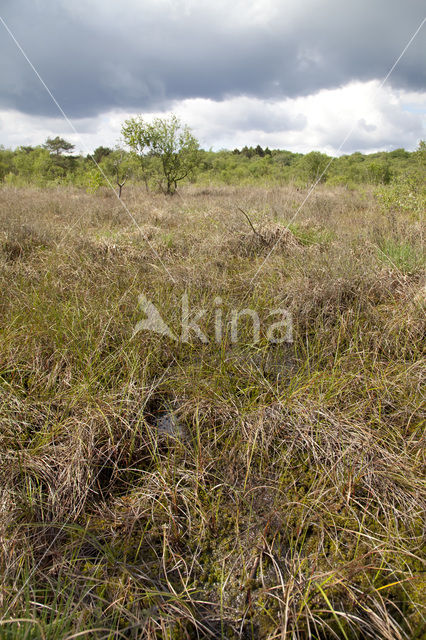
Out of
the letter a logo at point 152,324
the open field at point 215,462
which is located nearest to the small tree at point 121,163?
the letter a logo at point 152,324

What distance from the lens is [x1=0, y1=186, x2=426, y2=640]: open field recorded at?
1.15 meters

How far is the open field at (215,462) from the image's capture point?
115cm

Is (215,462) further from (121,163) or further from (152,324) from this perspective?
(121,163)

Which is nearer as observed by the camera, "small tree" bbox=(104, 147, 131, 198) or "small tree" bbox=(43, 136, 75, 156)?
"small tree" bbox=(104, 147, 131, 198)

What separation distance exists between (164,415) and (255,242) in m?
3.30

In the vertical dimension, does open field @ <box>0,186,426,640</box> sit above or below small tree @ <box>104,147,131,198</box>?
below

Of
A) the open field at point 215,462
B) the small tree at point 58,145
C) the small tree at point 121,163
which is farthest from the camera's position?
the small tree at point 58,145

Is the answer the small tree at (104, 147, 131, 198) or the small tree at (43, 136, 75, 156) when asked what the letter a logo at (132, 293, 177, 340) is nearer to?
the small tree at (104, 147, 131, 198)

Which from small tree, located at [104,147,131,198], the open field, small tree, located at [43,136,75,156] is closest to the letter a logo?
the open field

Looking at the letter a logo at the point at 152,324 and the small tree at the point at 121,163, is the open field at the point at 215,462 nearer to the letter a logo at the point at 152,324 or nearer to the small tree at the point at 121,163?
the letter a logo at the point at 152,324

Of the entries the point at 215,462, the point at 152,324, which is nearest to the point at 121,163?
the point at 152,324

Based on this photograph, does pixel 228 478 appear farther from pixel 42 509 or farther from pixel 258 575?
pixel 42 509

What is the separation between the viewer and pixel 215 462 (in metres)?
1.72

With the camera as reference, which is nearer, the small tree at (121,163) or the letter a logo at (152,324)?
the letter a logo at (152,324)
